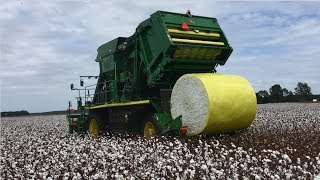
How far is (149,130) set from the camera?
47.5 feet

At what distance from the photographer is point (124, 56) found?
1692 cm

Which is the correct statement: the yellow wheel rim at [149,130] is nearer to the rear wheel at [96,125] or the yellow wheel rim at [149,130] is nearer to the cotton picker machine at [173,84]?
the cotton picker machine at [173,84]

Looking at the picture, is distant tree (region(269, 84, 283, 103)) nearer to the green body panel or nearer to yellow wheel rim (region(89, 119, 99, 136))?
yellow wheel rim (region(89, 119, 99, 136))

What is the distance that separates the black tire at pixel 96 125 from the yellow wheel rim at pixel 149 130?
3446 millimetres

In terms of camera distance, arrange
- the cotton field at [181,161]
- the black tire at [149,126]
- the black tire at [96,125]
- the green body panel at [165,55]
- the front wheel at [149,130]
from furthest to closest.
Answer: the black tire at [96,125], the front wheel at [149,130], the black tire at [149,126], the green body panel at [165,55], the cotton field at [181,161]

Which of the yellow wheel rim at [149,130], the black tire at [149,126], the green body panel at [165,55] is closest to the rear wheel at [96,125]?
the green body panel at [165,55]

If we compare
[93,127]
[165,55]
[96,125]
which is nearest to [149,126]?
[165,55]

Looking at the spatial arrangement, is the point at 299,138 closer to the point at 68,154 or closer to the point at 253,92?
the point at 253,92

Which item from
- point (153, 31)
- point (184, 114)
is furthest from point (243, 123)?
point (153, 31)

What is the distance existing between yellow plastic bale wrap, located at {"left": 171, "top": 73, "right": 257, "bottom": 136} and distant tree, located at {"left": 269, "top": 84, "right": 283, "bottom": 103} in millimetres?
43700

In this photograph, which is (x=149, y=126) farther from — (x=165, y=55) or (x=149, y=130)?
(x=165, y=55)

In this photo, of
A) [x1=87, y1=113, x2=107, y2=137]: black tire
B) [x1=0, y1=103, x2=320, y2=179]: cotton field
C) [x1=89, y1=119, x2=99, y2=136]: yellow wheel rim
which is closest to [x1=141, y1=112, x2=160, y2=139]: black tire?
[x1=0, y1=103, x2=320, y2=179]: cotton field

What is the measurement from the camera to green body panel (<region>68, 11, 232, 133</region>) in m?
13.8

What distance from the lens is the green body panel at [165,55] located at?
1380cm
